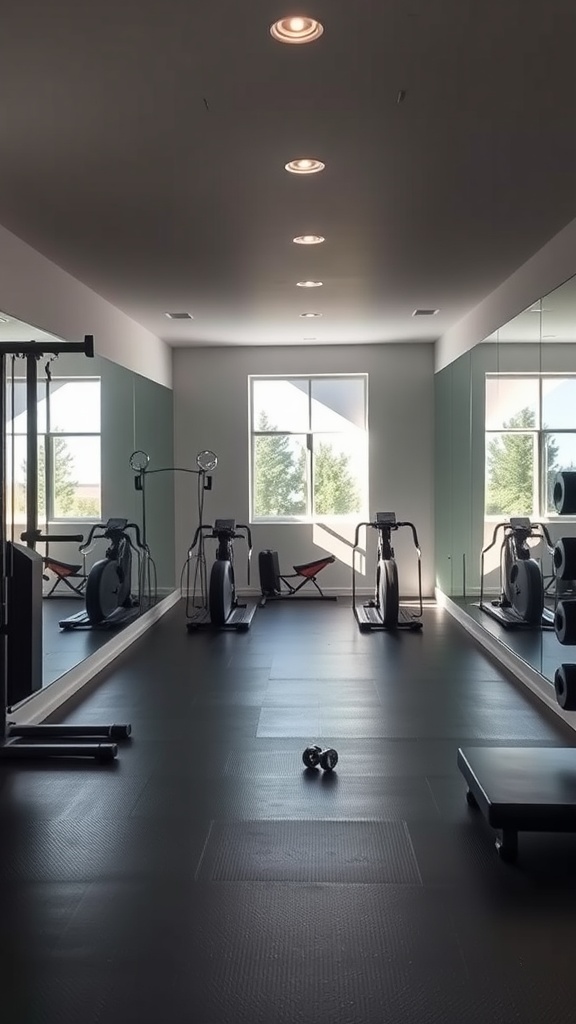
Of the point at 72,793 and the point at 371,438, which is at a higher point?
the point at 371,438

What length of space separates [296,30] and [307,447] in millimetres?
7544

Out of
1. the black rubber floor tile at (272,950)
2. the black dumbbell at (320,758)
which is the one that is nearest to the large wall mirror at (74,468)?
the black dumbbell at (320,758)

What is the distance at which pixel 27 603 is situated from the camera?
426 cm

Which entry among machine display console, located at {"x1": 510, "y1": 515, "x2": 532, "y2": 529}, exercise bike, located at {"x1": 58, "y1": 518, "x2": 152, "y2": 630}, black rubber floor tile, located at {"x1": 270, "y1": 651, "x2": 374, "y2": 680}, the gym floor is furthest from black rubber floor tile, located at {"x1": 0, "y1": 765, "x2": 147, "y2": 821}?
machine display console, located at {"x1": 510, "y1": 515, "x2": 532, "y2": 529}

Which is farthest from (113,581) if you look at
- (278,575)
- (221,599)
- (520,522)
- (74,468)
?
(520,522)

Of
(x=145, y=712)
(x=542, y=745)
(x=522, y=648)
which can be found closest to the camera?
(x=542, y=745)

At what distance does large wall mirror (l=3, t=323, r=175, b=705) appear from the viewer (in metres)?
4.90

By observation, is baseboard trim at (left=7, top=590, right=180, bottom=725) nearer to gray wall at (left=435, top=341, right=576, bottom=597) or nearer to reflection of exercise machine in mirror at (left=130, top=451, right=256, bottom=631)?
reflection of exercise machine in mirror at (left=130, top=451, right=256, bottom=631)

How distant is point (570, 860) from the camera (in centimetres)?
318

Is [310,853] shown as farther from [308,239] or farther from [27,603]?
[308,239]

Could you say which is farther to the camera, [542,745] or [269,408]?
[269,408]

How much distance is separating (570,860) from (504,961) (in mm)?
785

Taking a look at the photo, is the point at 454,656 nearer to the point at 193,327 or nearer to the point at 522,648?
the point at 522,648

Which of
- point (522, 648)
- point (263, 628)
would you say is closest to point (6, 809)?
point (522, 648)
